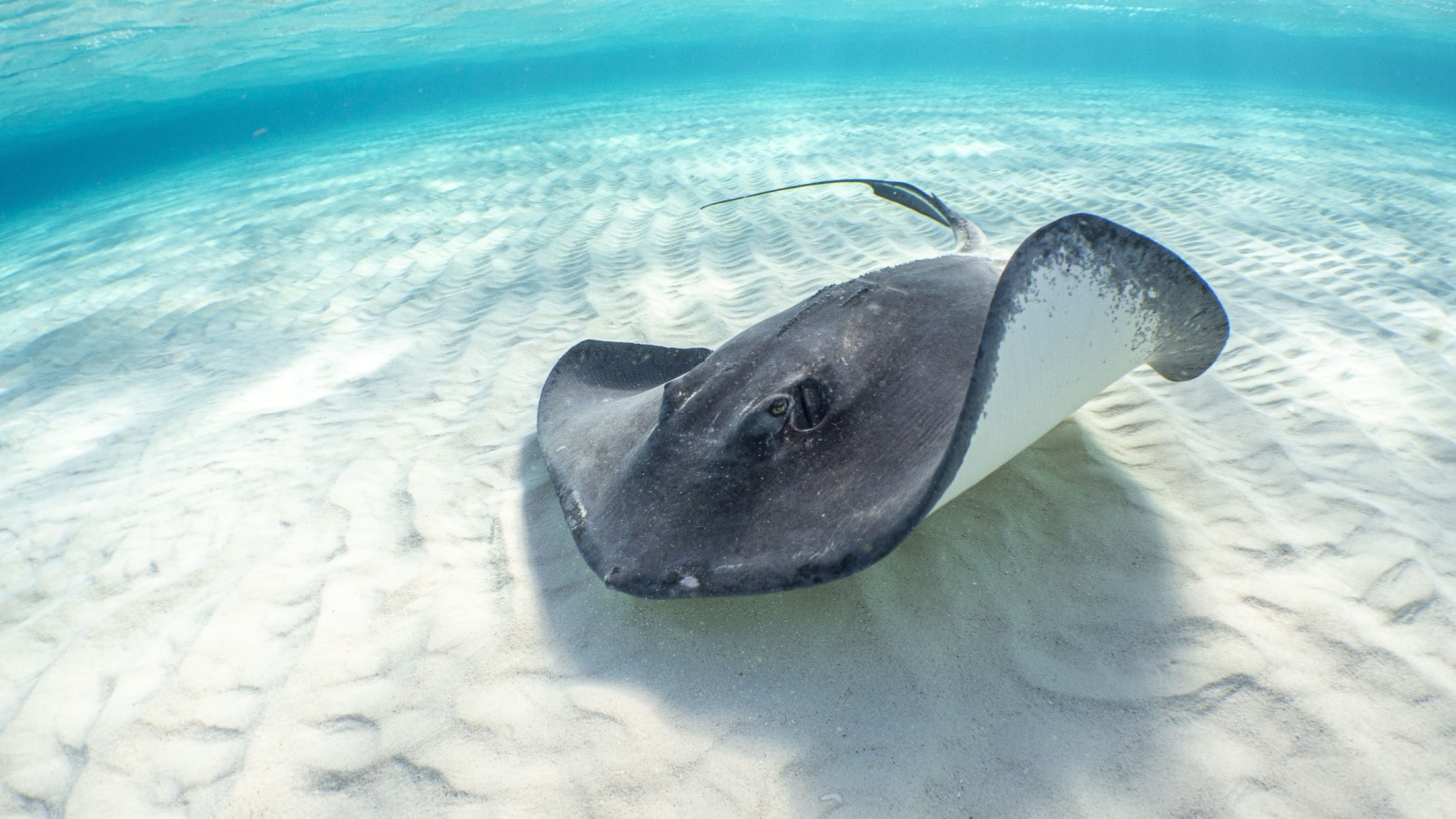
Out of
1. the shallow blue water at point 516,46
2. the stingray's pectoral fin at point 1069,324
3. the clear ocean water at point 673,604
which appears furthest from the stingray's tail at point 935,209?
the shallow blue water at point 516,46

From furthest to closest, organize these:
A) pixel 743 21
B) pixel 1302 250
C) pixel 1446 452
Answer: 1. pixel 743 21
2. pixel 1302 250
3. pixel 1446 452

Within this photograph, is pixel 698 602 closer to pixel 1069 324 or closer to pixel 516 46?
pixel 1069 324

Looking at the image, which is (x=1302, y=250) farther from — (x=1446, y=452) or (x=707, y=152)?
(x=707, y=152)

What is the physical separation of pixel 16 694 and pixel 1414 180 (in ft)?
51.6

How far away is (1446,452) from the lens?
2.78 m

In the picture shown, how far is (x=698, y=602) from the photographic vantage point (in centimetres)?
222

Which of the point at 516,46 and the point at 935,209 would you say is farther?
the point at 516,46

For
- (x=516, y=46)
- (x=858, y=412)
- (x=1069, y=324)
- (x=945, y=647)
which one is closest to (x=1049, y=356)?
(x=1069, y=324)

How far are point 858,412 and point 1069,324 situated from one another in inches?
26.0

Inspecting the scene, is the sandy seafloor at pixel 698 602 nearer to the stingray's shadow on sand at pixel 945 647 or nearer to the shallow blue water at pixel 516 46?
the stingray's shadow on sand at pixel 945 647

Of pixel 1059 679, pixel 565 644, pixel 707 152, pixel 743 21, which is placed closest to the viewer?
pixel 1059 679

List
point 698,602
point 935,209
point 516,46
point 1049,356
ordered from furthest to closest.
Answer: point 516,46 < point 935,209 < point 698,602 < point 1049,356

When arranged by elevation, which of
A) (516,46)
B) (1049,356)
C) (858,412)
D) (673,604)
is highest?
(516,46)

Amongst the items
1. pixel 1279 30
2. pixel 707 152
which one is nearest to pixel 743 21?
pixel 1279 30
